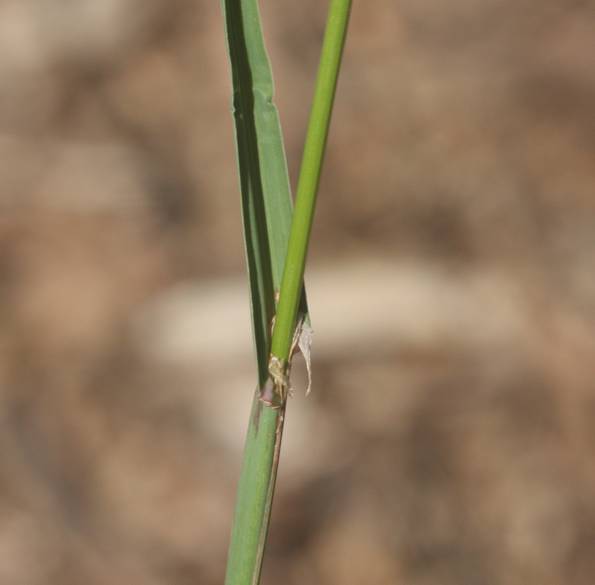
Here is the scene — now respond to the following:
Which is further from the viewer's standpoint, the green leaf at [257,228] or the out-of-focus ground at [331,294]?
the out-of-focus ground at [331,294]

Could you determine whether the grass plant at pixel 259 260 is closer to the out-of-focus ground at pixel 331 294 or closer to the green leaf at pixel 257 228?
the green leaf at pixel 257 228

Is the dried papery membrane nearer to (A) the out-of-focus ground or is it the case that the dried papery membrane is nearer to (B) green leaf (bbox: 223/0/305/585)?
(B) green leaf (bbox: 223/0/305/585)

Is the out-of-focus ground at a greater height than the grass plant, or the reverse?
the out-of-focus ground

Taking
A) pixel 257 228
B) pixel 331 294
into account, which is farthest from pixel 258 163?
pixel 331 294

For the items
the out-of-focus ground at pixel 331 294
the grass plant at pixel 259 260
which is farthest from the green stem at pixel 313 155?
the out-of-focus ground at pixel 331 294

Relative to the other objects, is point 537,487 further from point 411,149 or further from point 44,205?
point 44,205

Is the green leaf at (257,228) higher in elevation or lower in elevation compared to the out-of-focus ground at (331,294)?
lower

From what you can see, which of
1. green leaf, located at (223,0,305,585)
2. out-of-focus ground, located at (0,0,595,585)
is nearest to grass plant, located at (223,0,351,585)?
green leaf, located at (223,0,305,585)
